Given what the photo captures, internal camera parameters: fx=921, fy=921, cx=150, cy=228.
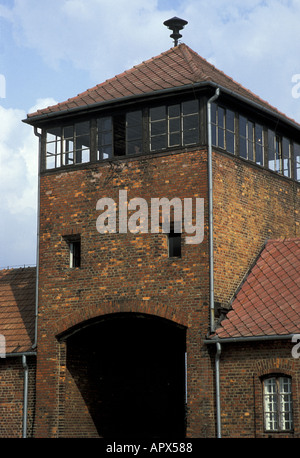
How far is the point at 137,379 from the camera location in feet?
90.9

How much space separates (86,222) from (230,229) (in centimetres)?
403

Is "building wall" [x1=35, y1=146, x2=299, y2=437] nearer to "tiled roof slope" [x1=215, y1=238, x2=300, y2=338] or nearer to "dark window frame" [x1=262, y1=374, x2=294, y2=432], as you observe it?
"tiled roof slope" [x1=215, y1=238, x2=300, y2=338]

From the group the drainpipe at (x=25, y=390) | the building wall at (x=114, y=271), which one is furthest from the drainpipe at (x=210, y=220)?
the drainpipe at (x=25, y=390)

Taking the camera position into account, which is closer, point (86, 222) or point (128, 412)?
point (86, 222)

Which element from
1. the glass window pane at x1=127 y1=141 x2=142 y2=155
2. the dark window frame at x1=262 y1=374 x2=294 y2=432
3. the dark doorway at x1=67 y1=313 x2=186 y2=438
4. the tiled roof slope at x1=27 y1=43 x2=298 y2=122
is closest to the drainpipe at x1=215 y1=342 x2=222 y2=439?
the dark window frame at x1=262 y1=374 x2=294 y2=432

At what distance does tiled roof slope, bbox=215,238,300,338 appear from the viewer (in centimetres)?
2256

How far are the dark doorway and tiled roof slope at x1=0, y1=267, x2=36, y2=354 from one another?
1.85 metres

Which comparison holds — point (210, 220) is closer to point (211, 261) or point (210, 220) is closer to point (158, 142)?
point (211, 261)

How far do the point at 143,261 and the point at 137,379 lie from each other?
4.95 m

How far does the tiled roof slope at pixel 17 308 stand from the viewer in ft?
87.2
